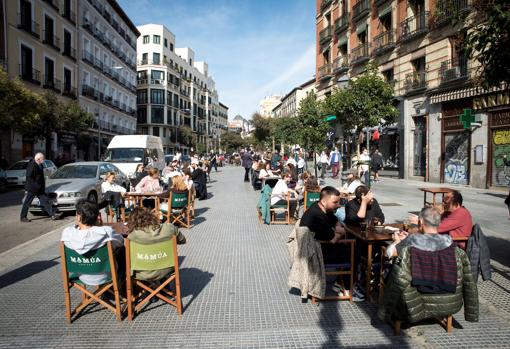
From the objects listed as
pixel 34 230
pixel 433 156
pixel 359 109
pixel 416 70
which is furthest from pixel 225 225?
pixel 416 70

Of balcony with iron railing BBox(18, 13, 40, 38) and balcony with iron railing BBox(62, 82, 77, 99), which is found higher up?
balcony with iron railing BBox(18, 13, 40, 38)

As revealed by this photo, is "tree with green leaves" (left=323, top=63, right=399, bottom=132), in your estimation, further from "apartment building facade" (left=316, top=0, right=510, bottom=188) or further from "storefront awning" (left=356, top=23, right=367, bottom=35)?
"storefront awning" (left=356, top=23, right=367, bottom=35)

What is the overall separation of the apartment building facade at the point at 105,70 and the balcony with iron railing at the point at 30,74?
21.2 ft

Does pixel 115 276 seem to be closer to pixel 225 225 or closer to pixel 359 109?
pixel 225 225

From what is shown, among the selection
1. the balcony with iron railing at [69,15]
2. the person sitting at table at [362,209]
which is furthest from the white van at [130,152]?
the balcony with iron railing at [69,15]

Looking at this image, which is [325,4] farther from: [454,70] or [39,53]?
[39,53]

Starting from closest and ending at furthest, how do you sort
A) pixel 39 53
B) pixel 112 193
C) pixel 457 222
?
pixel 457 222
pixel 112 193
pixel 39 53

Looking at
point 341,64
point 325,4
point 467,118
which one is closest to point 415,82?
point 467,118

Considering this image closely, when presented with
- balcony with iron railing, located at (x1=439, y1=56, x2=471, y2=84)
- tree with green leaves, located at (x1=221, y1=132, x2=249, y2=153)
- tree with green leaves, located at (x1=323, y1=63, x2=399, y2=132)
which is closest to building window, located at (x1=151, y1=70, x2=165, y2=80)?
tree with green leaves, located at (x1=221, y1=132, x2=249, y2=153)

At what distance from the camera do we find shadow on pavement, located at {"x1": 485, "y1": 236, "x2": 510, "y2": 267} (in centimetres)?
622

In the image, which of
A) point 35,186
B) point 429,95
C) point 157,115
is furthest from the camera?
point 157,115

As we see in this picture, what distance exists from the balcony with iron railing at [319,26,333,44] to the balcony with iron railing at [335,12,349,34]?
4.17ft

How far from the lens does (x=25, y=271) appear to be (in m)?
5.75

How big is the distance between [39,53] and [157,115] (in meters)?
36.4
